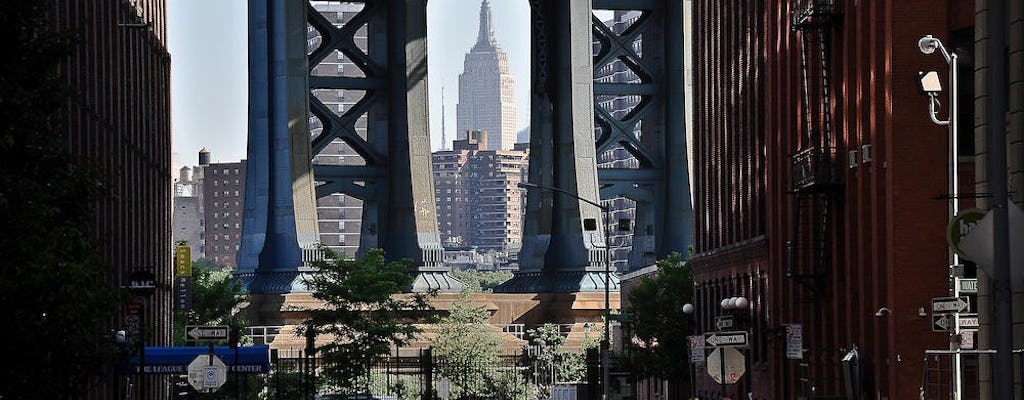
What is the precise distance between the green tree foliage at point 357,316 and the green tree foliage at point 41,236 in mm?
47797

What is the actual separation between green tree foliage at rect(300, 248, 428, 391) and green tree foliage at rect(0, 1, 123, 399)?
47.8 meters

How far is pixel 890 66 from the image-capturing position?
2042 inches

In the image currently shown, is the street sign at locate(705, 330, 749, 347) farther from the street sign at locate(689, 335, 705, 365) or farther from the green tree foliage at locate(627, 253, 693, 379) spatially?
the green tree foliage at locate(627, 253, 693, 379)

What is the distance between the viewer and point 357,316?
82.6m

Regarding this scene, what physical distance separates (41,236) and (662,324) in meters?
65.3

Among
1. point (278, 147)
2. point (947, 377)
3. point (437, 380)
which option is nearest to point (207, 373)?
point (947, 377)

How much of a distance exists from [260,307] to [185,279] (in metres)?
26.9

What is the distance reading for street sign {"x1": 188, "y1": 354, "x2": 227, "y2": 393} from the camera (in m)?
Answer: 51.2

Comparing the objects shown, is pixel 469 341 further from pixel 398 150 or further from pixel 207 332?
pixel 207 332

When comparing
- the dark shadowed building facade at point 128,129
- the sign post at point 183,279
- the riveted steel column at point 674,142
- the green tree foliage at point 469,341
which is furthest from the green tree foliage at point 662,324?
the riveted steel column at point 674,142

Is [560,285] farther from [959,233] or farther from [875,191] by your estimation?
[959,233]

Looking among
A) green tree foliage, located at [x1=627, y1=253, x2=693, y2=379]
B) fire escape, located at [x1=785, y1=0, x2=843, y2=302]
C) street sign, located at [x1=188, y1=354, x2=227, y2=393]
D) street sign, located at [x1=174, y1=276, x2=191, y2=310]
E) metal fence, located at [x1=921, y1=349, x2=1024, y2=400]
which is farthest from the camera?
street sign, located at [x1=174, y1=276, x2=191, y2=310]

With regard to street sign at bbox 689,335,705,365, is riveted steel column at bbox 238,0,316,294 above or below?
above

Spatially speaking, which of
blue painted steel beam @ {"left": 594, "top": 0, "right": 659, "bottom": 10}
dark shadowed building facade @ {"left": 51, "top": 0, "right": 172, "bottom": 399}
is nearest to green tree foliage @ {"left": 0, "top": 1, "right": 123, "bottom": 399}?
dark shadowed building facade @ {"left": 51, "top": 0, "right": 172, "bottom": 399}
